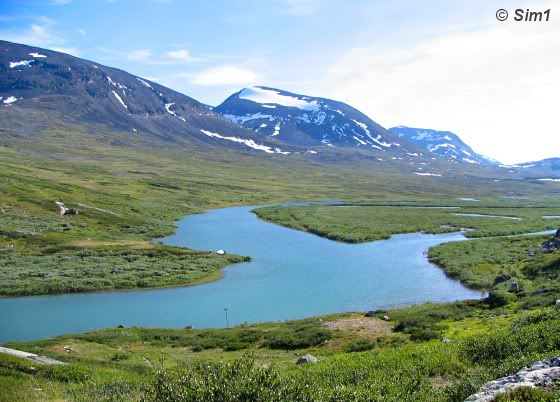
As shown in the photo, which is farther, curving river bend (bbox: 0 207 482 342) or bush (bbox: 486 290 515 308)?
curving river bend (bbox: 0 207 482 342)

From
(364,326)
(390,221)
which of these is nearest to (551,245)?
(364,326)

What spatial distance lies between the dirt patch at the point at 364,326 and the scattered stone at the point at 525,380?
23.0 meters

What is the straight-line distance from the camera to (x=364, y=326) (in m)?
41.0

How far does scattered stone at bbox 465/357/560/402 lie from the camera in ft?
43.8

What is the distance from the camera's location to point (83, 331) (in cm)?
4634

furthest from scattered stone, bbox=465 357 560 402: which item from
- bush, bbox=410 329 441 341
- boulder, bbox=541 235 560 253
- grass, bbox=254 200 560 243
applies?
grass, bbox=254 200 560 243

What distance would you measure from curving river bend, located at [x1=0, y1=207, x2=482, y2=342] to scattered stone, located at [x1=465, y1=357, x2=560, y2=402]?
37.4m

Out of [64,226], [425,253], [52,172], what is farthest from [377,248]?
[52,172]

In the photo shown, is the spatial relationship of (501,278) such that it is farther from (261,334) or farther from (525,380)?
(525,380)

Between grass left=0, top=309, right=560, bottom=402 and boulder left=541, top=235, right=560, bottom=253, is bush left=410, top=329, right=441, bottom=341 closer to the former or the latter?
grass left=0, top=309, right=560, bottom=402

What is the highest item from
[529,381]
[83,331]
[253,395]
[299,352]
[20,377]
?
[529,381]

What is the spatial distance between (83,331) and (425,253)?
59.7 metres

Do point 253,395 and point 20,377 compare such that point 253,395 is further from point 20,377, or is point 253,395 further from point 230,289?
point 230,289

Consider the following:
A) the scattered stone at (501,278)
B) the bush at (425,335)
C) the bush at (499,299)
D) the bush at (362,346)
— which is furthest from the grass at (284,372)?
the scattered stone at (501,278)
